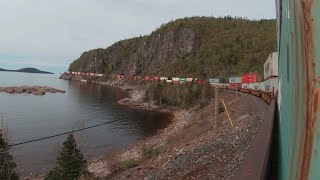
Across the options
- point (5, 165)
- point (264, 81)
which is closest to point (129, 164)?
point (5, 165)

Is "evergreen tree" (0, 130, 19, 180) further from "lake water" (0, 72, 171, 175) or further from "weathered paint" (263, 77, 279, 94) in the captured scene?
"weathered paint" (263, 77, 279, 94)

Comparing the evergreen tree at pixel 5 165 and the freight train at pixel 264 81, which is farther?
the freight train at pixel 264 81

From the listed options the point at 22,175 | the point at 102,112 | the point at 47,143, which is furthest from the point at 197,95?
the point at 22,175

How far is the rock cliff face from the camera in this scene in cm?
11100

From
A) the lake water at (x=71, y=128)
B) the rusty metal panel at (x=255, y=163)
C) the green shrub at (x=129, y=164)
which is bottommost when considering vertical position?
the lake water at (x=71, y=128)

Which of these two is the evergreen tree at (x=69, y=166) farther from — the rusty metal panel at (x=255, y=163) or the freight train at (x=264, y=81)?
the rusty metal panel at (x=255, y=163)

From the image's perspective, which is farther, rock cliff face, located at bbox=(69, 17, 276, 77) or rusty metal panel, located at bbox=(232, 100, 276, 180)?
rock cliff face, located at bbox=(69, 17, 276, 77)

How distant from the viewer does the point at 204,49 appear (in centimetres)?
12550

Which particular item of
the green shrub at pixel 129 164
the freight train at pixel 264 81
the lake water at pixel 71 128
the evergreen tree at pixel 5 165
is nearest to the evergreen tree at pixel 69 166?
the evergreen tree at pixel 5 165

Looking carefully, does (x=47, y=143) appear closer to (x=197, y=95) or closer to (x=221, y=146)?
(x=221, y=146)

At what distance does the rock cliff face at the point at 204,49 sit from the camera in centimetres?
11100

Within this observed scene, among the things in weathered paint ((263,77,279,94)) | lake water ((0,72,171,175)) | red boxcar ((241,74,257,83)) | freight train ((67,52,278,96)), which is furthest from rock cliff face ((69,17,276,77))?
weathered paint ((263,77,279,94))

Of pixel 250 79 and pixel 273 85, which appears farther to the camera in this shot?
→ pixel 250 79

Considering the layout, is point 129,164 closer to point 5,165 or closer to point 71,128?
point 5,165
